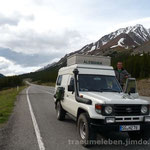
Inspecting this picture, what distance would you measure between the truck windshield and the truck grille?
154cm

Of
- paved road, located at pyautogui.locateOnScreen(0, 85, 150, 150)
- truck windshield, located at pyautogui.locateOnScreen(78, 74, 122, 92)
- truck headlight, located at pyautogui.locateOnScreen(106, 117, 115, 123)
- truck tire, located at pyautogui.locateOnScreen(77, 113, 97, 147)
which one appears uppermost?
truck windshield, located at pyautogui.locateOnScreen(78, 74, 122, 92)

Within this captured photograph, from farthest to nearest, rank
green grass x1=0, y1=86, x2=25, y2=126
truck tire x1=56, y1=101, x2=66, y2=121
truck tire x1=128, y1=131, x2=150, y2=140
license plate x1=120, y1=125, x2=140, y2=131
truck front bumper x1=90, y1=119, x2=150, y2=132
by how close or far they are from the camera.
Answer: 1. green grass x1=0, y1=86, x2=25, y2=126
2. truck tire x1=56, y1=101, x2=66, y2=121
3. truck tire x1=128, y1=131, x2=150, y2=140
4. license plate x1=120, y1=125, x2=140, y2=131
5. truck front bumper x1=90, y1=119, x2=150, y2=132

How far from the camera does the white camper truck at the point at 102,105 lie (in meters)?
5.37

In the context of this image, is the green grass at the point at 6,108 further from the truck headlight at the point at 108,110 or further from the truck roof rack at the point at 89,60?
the truck headlight at the point at 108,110

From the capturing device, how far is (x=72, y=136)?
21.8ft

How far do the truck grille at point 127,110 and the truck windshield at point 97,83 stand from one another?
1.54 metres

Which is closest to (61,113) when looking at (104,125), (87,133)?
(87,133)

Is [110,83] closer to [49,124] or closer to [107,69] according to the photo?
[107,69]

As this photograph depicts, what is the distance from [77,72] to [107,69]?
1.29 meters

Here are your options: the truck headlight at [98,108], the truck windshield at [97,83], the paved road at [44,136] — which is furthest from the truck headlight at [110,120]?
the truck windshield at [97,83]

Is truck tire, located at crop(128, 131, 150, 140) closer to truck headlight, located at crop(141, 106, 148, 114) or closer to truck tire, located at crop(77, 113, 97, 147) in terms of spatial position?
truck headlight, located at crop(141, 106, 148, 114)

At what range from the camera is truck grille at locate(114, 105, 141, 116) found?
5.45 metres

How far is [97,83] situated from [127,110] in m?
1.95

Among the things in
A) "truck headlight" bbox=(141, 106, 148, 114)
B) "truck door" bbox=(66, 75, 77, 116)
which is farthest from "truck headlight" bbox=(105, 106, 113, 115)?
"truck door" bbox=(66, 75, 77, 116)
